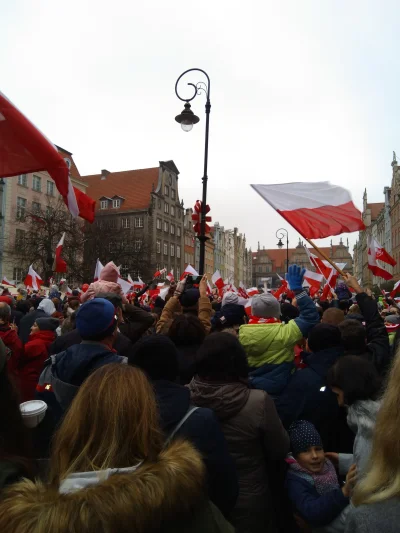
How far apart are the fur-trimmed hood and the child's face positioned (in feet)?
4.76

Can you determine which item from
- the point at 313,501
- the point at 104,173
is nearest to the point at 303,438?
the point at 313,501

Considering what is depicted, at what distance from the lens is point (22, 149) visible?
441cm

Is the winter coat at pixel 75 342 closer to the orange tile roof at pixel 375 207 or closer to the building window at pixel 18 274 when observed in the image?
the building window at pixel 18 274

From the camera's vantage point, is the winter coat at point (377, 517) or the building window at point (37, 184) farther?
the building window at point (37, 184)

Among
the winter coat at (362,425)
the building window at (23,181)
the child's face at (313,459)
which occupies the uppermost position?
the building window at (23,181)

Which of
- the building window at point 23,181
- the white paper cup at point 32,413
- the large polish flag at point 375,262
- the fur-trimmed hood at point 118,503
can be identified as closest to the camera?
the fur-trimmed hood at point 118,503

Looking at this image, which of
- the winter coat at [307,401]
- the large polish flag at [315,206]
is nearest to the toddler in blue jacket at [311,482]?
the winter coat at [307,401]

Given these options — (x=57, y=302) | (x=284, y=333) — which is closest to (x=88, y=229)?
(x=57, y=302)

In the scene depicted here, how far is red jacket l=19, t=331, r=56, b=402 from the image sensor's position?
5.21m

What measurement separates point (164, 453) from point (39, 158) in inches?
143

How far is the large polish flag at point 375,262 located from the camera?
9473 millimetres

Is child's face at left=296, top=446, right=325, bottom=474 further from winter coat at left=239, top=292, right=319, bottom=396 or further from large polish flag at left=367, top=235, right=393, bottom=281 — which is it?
large polish flag at left=367, top=235, right=393, bottom=281

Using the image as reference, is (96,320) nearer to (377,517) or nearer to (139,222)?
(377,517)

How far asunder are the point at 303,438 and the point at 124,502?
5.65ft
